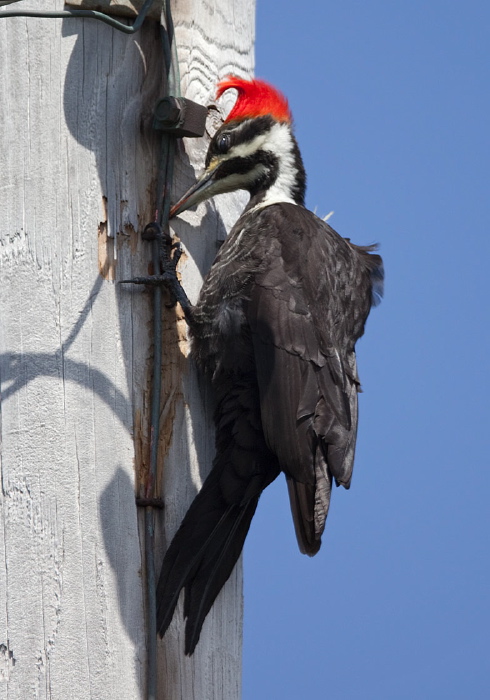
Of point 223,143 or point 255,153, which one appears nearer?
point 223,143

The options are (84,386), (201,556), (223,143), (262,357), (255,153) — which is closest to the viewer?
(84,386)

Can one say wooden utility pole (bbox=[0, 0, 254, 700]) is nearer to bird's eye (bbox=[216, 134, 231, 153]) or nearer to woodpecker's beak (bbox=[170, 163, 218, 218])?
woodpecker's beak (bbox=[170, 163, 218, 218])

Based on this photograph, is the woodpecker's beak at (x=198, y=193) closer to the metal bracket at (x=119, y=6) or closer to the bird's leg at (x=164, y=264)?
the bird's leg at (x=164, y=264)

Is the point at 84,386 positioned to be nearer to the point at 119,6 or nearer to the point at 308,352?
the point at 308,352

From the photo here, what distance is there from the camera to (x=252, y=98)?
271cm

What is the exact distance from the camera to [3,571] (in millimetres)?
1957

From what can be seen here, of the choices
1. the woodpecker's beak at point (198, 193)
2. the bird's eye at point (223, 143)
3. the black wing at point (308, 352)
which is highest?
the bird's eye at point (223, 143)

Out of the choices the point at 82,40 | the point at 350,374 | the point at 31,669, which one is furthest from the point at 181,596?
the point at 82,40

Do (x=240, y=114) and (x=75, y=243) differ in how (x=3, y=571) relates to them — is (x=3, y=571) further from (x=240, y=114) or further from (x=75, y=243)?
(x=240, y=114)

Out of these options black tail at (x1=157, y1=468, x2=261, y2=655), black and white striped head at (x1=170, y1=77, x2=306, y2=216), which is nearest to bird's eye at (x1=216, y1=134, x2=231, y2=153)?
black and white striped head at (x1=170, y1=77, x2=306, y2=216)

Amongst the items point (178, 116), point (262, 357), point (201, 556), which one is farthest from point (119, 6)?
point (201, 556)

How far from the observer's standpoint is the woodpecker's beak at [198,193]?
2.39 metres

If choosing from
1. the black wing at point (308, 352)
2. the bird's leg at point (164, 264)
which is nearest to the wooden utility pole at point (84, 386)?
the bird's leg at point (164, 264)

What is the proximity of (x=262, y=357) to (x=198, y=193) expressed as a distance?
43 cm
